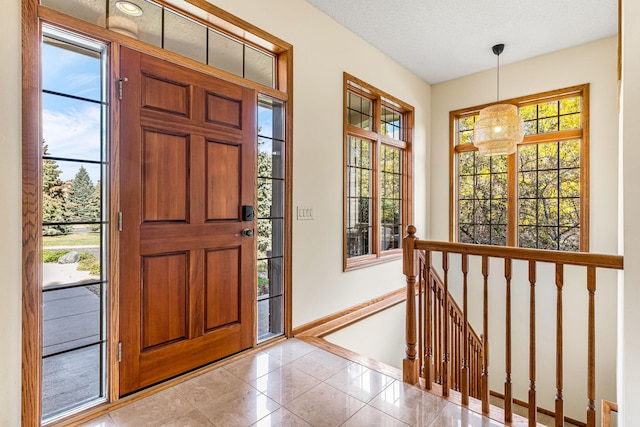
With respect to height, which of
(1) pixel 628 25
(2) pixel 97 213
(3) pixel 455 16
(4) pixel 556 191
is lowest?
(2) pixel 97 213

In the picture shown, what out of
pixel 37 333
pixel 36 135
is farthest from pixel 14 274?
pixel 36 135

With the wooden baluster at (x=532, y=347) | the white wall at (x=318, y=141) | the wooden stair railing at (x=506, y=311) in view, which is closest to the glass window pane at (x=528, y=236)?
the white wall at (x=318, y=141)

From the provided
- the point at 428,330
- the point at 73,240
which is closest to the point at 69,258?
the point at 73,240

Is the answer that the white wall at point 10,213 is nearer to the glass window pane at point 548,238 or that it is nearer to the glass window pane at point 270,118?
the glass window pane at point 270,118

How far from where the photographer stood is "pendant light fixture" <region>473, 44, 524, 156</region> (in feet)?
10.3

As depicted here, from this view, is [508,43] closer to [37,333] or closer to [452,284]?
[452,284]

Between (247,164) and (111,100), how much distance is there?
97 centimetres

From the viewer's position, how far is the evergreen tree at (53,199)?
1697 mm

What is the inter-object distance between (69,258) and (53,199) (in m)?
0.33

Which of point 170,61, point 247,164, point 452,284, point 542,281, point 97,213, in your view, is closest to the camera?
point 97,213

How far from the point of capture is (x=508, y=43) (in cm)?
369

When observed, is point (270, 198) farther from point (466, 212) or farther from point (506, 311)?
point (466, 212)

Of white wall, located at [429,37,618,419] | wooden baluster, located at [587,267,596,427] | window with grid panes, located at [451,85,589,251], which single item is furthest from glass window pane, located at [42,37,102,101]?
window with grid panes, located at [451,85,589,251]

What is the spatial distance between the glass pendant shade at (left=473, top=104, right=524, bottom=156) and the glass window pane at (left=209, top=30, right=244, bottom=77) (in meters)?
2.40
